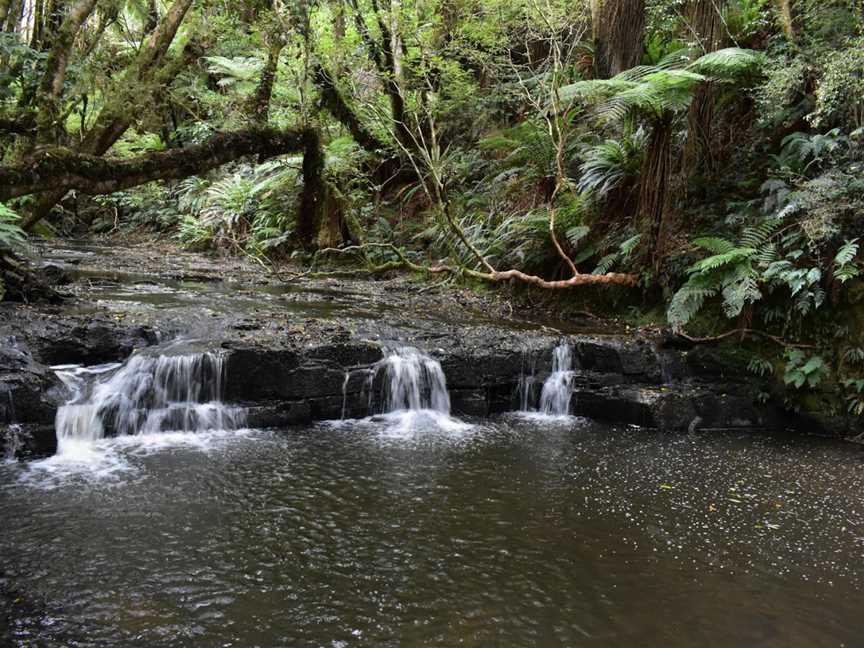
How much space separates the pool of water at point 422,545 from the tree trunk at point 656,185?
3.50 metres

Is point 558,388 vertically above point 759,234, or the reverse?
point 759,234

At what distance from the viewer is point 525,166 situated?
1247 centimetres

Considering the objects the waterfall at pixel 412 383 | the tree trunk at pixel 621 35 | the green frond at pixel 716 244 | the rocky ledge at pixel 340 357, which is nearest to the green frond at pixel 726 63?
the green frond at pixel 716 244

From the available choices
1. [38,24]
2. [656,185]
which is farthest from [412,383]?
[38,24]

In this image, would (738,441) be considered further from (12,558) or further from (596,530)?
(12,558)

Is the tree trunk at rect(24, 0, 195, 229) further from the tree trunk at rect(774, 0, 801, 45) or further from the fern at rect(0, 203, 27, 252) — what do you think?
the tree trunk at rect(774, 0, 801, 45)

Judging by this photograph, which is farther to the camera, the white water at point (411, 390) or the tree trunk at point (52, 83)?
the tree trunk at point (52, 83)

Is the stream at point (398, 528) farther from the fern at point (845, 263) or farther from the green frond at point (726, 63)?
the green frond at point (726, 63)

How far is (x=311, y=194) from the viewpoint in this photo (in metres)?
13.3

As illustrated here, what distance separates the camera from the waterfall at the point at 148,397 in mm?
5688

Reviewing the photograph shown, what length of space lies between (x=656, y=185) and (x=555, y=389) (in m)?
3.28

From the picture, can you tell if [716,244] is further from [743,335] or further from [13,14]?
[13,14]

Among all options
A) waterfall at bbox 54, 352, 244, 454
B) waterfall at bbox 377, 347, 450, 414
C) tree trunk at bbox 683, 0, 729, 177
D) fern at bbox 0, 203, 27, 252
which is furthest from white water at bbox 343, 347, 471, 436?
tree trunk at bbox 683, 0, 729, 177

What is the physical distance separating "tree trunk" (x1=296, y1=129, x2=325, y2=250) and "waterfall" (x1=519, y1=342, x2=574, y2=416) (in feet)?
23.7
